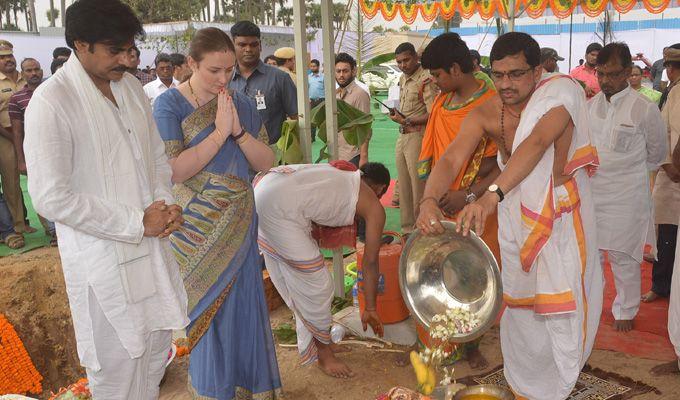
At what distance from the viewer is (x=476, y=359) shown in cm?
378

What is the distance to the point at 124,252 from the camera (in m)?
2.10

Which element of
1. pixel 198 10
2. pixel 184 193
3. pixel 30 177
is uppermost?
pixel 198 10

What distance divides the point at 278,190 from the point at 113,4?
4.63ft

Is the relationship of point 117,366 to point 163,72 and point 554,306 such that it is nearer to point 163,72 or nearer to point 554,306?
point 554,306

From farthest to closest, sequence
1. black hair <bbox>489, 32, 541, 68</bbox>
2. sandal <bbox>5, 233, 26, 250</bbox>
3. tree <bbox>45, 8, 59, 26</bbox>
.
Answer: tree <bbox>45, 8, 59, 26</bbox> < sandal <bbox>5, 233, 26, 250</bbox> < black hair <bbox>489, 32, 541, 68</bbox>

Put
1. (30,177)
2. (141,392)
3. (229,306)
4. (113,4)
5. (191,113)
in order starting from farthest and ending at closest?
(229,306) < (191,113) < (141,392) < (113,4) < (30,177)

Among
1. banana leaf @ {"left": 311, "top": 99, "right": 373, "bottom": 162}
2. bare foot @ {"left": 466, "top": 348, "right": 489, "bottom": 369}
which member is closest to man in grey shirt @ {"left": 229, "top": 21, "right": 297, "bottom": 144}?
banana leaf @ {"left": 311, "top": 99, "right": 373, "bottom": 162}

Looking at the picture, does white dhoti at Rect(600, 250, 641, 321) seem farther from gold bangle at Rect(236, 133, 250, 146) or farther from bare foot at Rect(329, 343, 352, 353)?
gold bangle at Rect(236, 133, 250, 146)

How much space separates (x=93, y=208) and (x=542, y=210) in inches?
70.7

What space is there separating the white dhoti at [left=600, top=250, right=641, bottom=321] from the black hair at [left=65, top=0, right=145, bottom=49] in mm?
3433

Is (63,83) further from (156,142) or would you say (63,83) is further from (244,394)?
(244,394)

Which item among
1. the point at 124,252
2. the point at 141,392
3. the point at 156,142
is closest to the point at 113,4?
the point at 156,142

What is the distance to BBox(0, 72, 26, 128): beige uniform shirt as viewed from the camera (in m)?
6.80

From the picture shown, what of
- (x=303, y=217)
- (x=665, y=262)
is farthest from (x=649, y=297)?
(x=303, y=217)
